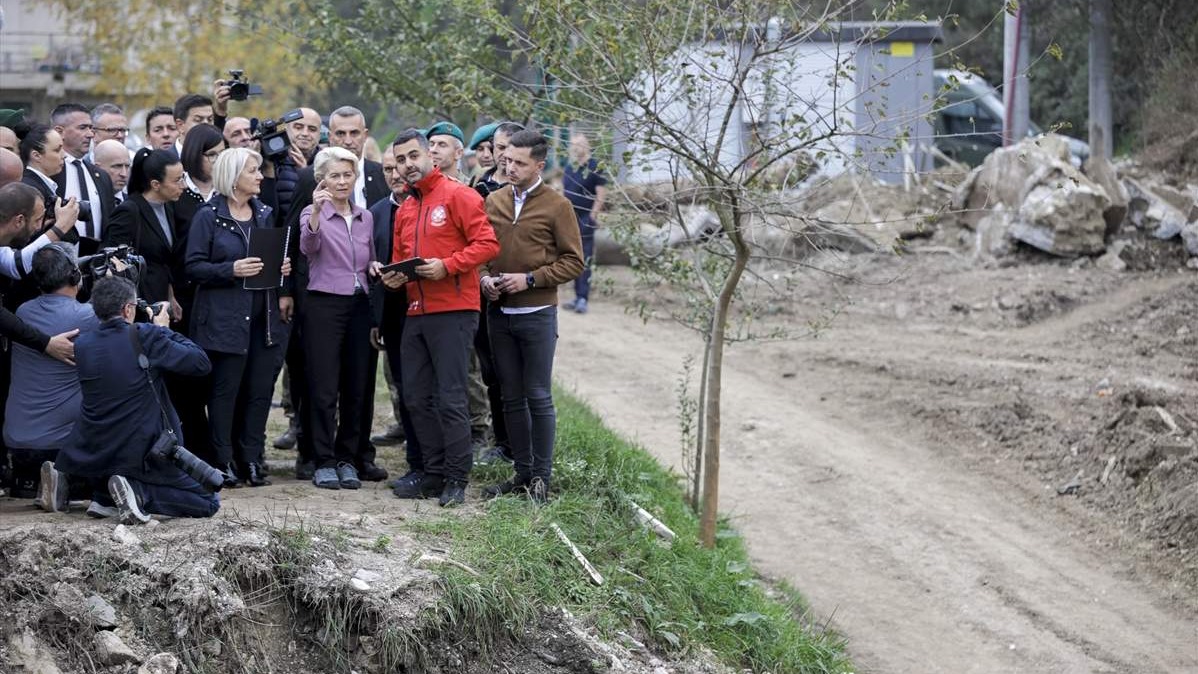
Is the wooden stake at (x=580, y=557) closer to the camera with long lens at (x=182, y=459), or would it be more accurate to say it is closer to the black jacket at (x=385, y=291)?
Result: the black jacket at (x=385, y=291)

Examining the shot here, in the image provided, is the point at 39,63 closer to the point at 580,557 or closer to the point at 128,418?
the point at 128,418

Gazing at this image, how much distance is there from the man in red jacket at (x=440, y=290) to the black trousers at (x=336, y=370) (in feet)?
1.53

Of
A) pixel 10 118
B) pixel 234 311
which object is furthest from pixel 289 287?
pixel 10 118

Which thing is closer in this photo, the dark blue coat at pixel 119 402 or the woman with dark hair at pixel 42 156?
the dark blue coat at pixel 119 402

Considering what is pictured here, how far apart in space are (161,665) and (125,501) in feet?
3.35

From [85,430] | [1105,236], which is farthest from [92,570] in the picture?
[1105,236]

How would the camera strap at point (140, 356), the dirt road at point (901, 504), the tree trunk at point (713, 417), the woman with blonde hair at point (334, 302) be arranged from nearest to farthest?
the camera strap at point (140, 356)
the woman with blonde hair at point (334, 302)
the dirt road at point (901, 504)
the tree trunk at point (713, 417)

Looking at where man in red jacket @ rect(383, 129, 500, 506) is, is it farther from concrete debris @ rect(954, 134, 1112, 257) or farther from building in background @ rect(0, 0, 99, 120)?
building in background @ rect(0, 0, 99, 120)

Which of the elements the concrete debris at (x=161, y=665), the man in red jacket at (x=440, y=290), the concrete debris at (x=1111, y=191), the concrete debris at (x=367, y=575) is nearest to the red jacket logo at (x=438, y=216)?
the man in red jacket at (x=440, y=290)

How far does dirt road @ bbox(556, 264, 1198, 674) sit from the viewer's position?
345 inches

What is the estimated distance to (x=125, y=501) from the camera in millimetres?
6461

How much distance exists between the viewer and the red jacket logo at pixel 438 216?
24.5 feet

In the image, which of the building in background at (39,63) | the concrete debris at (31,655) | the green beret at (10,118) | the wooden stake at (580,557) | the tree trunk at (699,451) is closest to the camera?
the concrete debris at (31,655)

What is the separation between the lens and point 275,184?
323 inches
